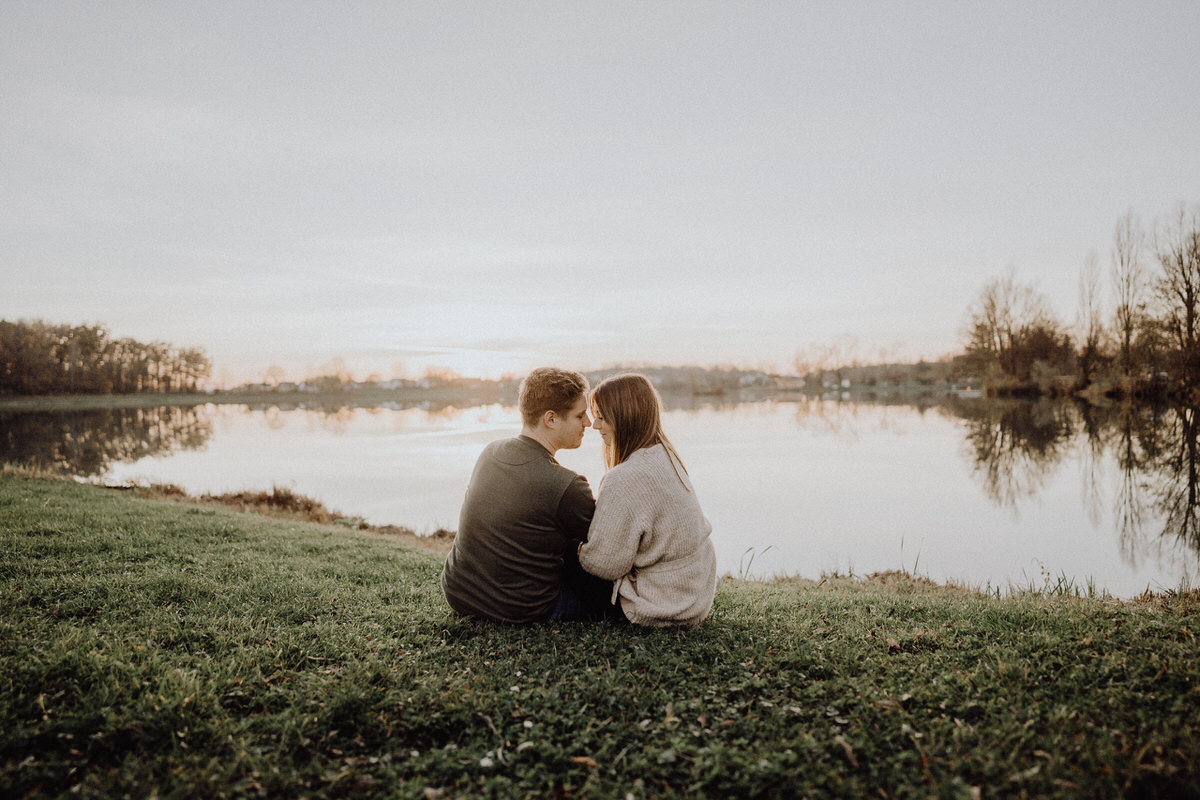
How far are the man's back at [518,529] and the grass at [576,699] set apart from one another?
26cm

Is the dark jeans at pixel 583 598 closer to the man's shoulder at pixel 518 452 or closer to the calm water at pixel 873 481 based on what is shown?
the man's shoulder at pixel 518 452

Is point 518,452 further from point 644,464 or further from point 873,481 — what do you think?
point 873,481

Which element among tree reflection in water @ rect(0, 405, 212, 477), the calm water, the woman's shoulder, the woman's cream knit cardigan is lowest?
the calm water

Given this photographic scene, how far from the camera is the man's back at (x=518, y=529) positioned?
4258mm

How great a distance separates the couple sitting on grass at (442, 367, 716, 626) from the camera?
13.9ft

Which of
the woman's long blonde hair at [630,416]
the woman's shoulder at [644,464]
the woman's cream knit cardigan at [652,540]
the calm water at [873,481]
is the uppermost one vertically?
the woman's long blonde hair at [630,416]

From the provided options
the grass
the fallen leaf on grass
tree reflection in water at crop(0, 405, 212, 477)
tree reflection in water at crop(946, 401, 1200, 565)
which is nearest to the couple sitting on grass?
the grass

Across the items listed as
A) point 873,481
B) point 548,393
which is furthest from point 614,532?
point 873,481

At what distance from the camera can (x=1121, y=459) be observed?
20594 millimetres

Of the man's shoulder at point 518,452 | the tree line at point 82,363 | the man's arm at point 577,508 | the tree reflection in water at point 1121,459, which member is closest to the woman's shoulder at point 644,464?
the man's arm at point 577,508

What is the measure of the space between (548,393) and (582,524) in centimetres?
96

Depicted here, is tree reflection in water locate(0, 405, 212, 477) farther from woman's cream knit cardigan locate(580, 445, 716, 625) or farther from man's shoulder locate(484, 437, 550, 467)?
woman's cream knit cardigan locate(580, 445, 716, 625)

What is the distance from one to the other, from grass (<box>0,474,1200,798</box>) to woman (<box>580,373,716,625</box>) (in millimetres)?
258

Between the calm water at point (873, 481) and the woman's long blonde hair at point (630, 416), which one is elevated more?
the woman's long blonde hair at point (630, 416)
